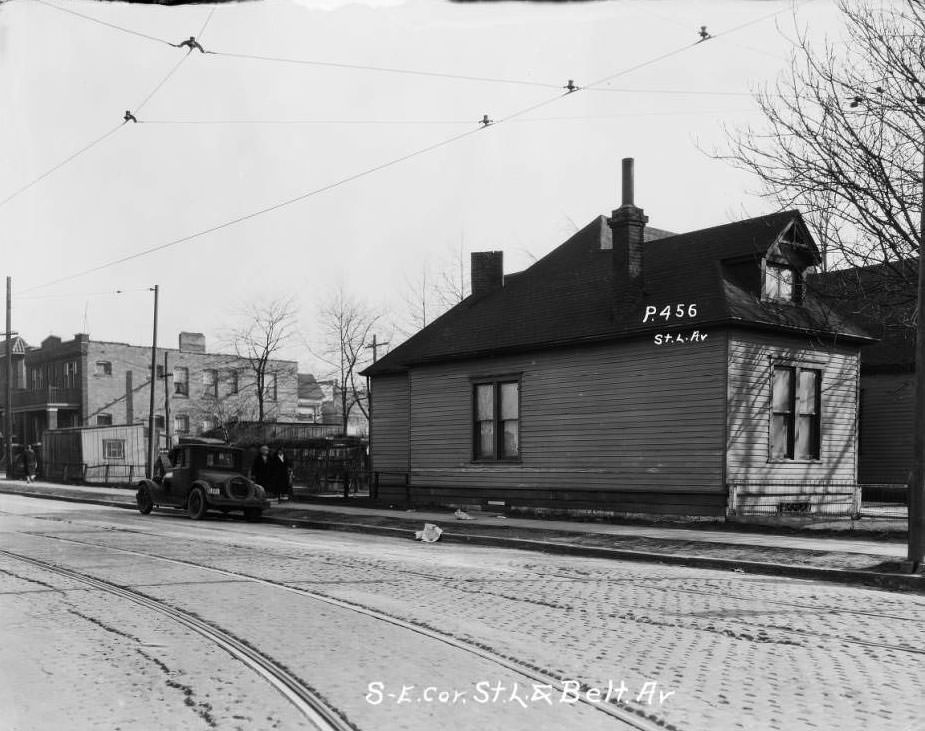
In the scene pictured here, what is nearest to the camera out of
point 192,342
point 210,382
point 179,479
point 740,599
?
point 740,599

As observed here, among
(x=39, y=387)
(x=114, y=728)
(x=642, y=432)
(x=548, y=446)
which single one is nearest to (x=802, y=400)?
(x=642, y=432)

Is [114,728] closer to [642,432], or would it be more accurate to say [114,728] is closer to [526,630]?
[526,630]

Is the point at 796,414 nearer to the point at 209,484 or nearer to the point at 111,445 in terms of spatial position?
the point at 209,484

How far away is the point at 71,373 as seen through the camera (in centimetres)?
5738

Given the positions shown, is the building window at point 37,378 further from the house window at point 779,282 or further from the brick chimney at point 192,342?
the house window at point 779,282

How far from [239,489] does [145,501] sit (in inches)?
140

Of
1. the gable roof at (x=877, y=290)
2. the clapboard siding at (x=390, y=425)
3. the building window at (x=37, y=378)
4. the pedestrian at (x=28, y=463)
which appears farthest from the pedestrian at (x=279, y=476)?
the building window at (x=37, y=378)

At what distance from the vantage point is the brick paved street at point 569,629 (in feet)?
18.2

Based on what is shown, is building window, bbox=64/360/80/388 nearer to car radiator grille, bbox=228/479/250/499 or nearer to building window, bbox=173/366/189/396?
building window, bbox=173/366/189/396

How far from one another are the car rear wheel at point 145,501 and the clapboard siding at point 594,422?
7298mm

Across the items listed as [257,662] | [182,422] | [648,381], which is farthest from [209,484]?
[182,422]

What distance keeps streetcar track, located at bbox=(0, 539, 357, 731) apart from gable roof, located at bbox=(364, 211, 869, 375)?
43.3 ft

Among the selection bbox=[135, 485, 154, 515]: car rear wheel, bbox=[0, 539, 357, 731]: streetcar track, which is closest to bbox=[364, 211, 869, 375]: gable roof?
bbox=[135, 485, 154, 515]: car rear wheel

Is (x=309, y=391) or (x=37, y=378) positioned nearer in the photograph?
(x=37, y=378)
